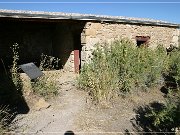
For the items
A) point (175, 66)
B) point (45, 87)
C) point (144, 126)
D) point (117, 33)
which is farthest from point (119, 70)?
point (144, 126)

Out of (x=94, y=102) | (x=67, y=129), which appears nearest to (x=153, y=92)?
(x=94, y=102)

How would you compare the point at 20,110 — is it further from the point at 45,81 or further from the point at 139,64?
the point at 139,64

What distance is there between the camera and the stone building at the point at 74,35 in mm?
9719

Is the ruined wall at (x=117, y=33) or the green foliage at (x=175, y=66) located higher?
the ruined wall at (x=117, y=33)

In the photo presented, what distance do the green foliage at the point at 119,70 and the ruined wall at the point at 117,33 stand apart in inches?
13.3

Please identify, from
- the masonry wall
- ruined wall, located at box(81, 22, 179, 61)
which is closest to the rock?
ruined wall, located at box(81, 22, 179, 61)

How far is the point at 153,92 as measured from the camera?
9.34 meters

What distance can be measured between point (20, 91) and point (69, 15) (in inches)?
119

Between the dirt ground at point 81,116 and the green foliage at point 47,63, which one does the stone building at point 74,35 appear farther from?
the dirt ground at point 81,116

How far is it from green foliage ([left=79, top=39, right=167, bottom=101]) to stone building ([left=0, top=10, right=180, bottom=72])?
56cm

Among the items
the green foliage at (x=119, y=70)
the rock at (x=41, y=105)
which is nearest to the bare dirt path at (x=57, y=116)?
the rock at (x=41, y=105)

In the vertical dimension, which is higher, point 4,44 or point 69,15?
point 69,15

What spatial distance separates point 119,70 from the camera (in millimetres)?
9141

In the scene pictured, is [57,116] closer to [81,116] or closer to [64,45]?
[81,116]
